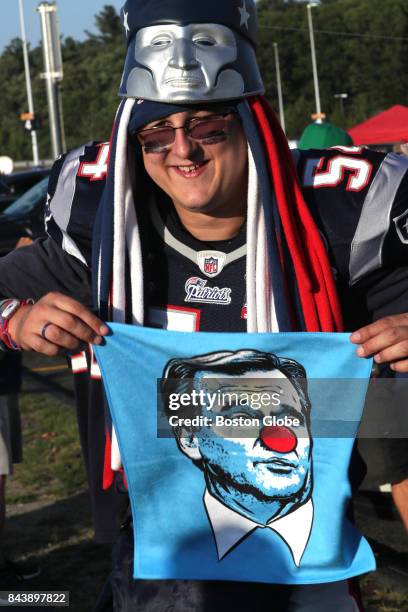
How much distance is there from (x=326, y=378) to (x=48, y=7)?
16.7 metres

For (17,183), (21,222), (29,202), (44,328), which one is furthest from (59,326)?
(17,183)

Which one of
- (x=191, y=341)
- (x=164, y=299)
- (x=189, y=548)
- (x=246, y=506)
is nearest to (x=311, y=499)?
(x=246, y=506)

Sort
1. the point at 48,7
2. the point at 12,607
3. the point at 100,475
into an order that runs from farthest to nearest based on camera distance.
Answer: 1. the point at 48,7
2. the point at 12,607
3. the point at 100,475

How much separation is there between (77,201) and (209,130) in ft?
1.27

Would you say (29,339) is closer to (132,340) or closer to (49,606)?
(132,340)

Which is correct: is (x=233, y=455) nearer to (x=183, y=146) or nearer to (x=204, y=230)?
(x=204, y=230)

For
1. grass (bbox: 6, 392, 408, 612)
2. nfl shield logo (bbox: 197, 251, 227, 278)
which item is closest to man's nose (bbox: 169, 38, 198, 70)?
nfl shield logo (bbox: 197, 251, 227, 278)

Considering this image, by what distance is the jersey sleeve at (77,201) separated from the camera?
248 centimetres

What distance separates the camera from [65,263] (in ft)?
8.45

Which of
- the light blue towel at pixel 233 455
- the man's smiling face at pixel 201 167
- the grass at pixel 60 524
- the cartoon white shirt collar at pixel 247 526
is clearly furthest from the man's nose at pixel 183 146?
the grass at pixel 60 524

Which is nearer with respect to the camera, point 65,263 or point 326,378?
point 326,378

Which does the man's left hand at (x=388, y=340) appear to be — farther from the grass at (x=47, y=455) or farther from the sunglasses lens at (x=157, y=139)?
the grass at (x=47, y=455)

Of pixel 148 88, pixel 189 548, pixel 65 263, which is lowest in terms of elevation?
pixel 189 548

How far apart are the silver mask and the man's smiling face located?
2.2 inches
